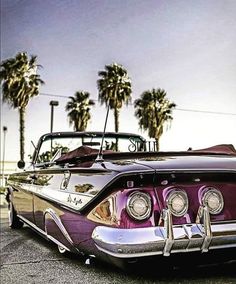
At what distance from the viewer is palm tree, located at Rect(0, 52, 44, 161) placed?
2784 cm

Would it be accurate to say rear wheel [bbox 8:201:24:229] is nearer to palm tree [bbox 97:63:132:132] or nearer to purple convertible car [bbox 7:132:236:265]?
purple convertible car [bbox 7:132:236:265]

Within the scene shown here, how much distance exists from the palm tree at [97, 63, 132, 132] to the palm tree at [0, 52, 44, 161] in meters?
4.28

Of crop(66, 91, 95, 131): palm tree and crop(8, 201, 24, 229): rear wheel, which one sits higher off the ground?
crop(66, 91, 95, 131): palm tree

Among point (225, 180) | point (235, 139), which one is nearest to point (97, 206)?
point (225, 180)

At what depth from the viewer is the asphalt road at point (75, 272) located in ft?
10.1

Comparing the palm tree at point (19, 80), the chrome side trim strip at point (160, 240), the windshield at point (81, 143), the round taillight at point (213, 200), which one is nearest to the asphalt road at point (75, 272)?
the chrome side trim strip at point (160, 240)

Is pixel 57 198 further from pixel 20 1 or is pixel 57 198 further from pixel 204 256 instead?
pixel 20 1

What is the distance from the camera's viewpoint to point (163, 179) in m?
2.78

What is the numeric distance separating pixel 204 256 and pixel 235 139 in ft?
5.63

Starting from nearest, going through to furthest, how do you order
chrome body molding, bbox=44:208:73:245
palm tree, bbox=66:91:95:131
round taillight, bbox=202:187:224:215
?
1. round taillight, bbox=202:187:224:215
2. chrome body molding, bbox=44:208:73:245
3. palm tree, bbox=66:91:95:131

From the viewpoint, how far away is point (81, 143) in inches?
208

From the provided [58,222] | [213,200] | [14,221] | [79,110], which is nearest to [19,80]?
[79,110]

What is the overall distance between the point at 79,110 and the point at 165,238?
90.5 feet

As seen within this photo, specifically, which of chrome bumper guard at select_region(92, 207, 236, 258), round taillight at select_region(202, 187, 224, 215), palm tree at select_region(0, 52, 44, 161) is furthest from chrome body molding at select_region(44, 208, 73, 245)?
palm tree at select_region(0, 52, 44, 161)
